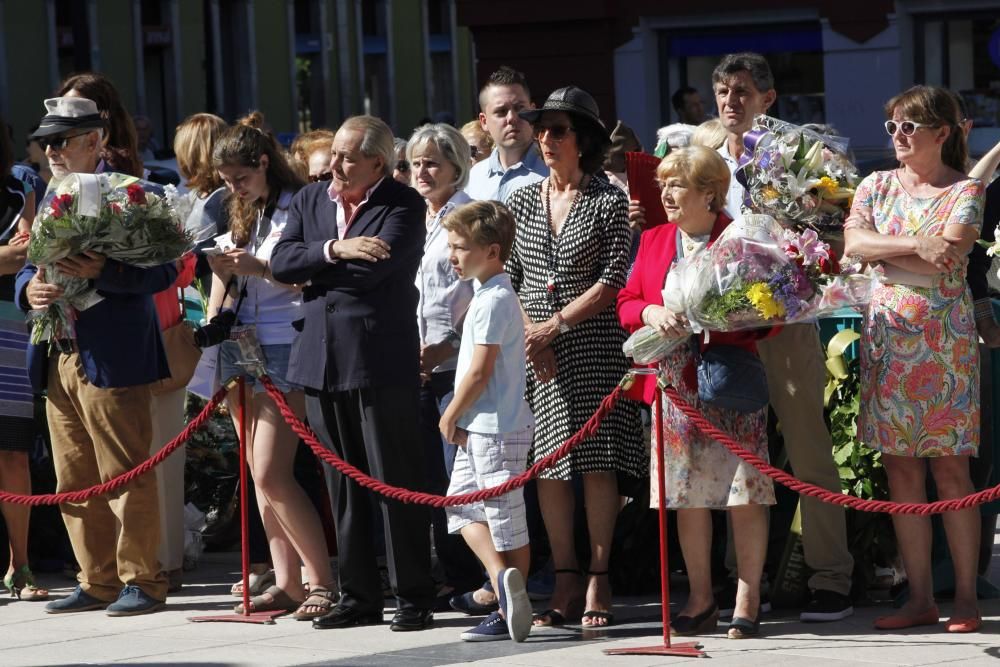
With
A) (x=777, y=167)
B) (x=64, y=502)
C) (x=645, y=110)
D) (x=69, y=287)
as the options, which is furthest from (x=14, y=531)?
(x=645, y=110)

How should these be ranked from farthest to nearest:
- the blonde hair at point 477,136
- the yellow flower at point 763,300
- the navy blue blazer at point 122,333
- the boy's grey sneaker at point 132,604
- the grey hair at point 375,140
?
the blonde hair at point 477,136
the boy's grey sneaker at point 132,604
the navy blue blazer at point 122,333
the grey hair at point 375,140
the yellow flower at point 763,300

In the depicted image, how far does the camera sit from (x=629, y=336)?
24.7 ft

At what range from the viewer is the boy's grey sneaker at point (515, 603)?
23.0ft

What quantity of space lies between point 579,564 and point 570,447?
3.46 feet

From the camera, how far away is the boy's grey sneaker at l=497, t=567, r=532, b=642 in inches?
276

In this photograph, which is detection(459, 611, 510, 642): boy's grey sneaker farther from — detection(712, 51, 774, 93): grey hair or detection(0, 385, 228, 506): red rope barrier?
detection(712, 51, 774, 93): grey hair

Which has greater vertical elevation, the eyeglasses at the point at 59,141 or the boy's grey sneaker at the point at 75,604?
the eyeglasses at the point at 59,141

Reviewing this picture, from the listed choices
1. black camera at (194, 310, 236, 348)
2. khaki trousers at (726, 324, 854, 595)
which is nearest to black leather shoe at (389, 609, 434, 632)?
black camera at (194, 310, 236, 348)

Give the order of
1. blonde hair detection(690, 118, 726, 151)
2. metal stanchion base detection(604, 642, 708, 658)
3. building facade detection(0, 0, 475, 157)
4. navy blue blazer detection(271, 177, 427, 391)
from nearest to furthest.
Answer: metal stanchion base detection(604, 642, 708, 658) → navy blue blazer detection(271, 177, 427, 391) → blonde hair detection(690, 118, 726, 151) → building facade detection(0, 0, 475, 157)

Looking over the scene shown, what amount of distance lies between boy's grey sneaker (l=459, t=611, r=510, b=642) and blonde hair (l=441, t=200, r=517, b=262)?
4.55ft

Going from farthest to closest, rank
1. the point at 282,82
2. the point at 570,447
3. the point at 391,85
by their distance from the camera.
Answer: the point at 391,85, the point at 282,82, the point at 570,447

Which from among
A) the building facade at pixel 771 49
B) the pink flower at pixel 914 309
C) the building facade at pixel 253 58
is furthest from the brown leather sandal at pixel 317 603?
the building facade at pixel 253 58

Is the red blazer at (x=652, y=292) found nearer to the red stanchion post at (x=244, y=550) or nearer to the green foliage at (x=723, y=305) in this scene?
the green foliage at (x=723, y=305)

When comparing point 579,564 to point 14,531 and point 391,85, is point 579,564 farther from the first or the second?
point 391,85
